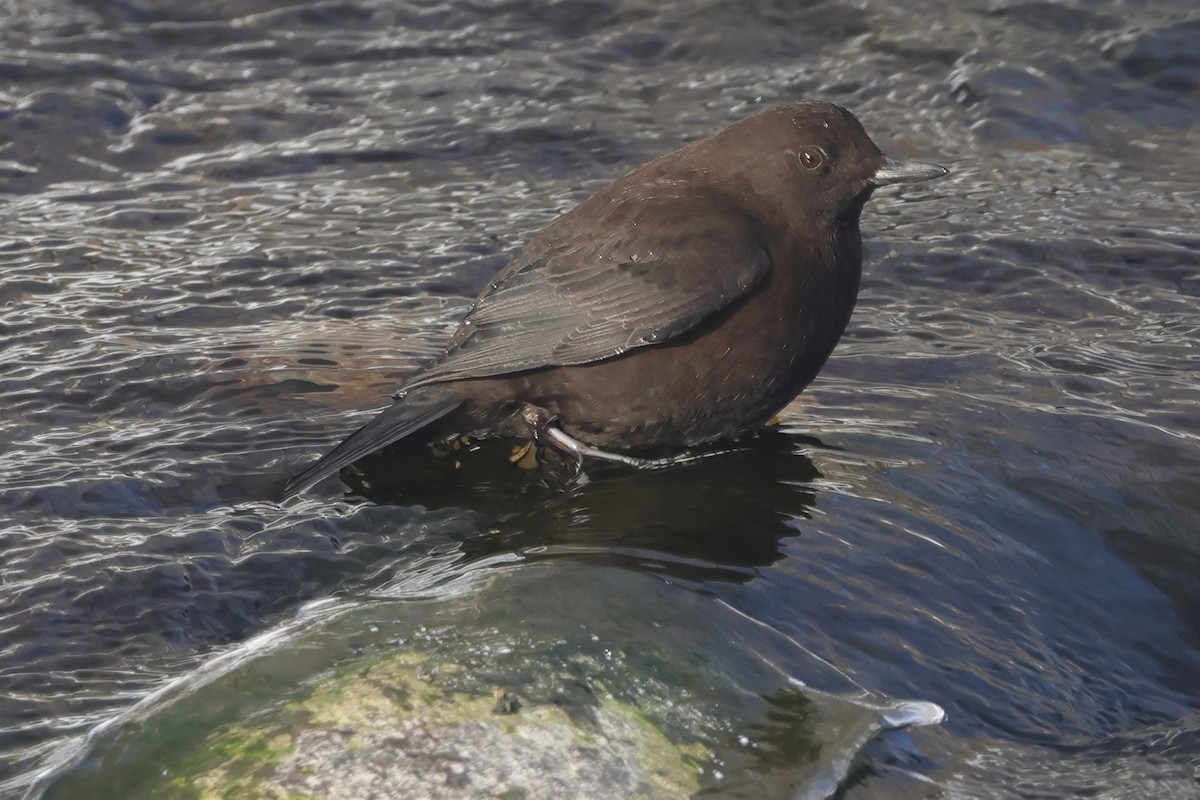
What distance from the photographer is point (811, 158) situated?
504cm

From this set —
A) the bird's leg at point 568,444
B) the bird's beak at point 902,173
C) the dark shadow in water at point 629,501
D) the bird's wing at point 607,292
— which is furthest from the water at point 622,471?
the bird's beak at point 902,173

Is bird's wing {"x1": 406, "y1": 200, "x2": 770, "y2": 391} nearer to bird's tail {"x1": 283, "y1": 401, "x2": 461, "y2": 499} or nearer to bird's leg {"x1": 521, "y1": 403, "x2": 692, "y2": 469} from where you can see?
bird's tail {"x1": 283, "y1": 401, "x2": 461, "y2": 499}

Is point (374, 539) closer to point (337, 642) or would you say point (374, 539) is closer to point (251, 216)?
point (337, 642)

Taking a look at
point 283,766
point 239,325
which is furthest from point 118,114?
point 283,766

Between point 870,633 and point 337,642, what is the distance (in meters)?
1.30

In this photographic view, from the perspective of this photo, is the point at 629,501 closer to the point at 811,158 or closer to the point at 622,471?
the point at 622,471

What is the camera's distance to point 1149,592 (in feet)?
14.7

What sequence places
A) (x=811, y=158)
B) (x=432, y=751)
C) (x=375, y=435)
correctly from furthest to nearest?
1. (x=811, y=158)
2. (x=375, y=435)
3. (x=432, y=751)

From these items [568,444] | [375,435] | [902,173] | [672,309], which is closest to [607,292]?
[672,309]

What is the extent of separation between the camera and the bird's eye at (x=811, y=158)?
198 inches

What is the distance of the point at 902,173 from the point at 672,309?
3.08 feet

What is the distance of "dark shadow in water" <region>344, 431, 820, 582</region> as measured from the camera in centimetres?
407

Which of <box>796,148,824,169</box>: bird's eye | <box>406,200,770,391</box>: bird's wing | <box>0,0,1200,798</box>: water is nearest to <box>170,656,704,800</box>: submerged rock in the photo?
<box>0,0,1200,798</box>: water

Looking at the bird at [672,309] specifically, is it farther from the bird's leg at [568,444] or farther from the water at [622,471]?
the water at [622,471]
